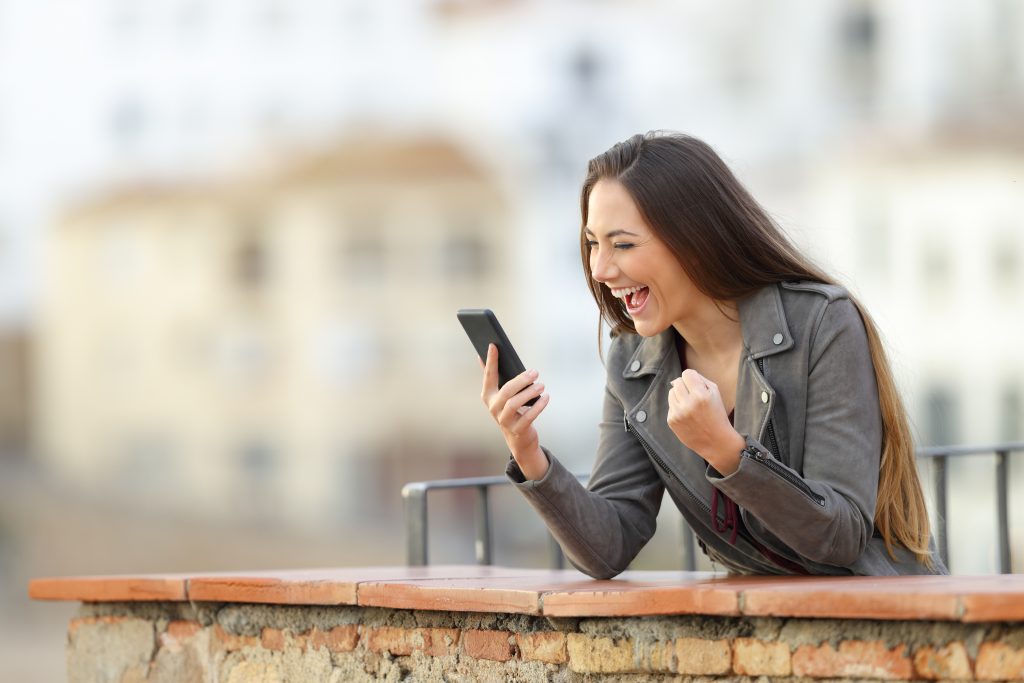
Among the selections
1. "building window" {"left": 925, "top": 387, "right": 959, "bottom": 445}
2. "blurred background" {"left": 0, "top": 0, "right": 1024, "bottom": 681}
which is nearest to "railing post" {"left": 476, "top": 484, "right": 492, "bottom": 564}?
"blurred background" {"left": 0, "top": 0, "right": 1024, "bottom": 681}

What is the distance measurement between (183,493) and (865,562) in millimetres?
47570

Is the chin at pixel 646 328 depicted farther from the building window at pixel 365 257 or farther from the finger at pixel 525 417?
the building window at pixel 365 257

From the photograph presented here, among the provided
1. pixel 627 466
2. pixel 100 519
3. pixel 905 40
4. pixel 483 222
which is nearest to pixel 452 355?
pixel 483 222

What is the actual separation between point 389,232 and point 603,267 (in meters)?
45.6

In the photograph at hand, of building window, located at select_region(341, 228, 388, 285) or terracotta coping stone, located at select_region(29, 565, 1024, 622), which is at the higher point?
building window, located at select_region(341, 228, 388, 285)

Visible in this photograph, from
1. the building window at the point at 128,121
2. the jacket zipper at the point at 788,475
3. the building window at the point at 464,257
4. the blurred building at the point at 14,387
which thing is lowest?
the jacket zipper at the point at 788,475

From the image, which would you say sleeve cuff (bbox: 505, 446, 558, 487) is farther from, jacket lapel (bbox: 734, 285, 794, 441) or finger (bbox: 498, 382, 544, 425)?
jacket lapel (bbox: 734, 285, 794, 441)

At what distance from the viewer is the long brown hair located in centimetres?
366

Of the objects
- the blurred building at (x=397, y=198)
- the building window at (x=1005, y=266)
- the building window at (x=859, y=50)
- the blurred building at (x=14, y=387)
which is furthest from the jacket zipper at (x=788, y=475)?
the blurred building at (x=14, y=387)

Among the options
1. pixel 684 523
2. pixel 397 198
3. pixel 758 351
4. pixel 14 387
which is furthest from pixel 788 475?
pixel 14 387

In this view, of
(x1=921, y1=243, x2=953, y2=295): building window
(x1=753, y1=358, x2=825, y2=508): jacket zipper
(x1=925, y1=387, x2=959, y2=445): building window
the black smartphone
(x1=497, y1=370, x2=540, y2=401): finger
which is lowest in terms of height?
(x1=753, y1=358, x2=825, y2=508): jacket zipper

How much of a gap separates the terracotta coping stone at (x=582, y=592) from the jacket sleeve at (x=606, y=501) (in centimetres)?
Answer: 7

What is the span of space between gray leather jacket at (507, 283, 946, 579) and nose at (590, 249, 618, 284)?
0.90ft

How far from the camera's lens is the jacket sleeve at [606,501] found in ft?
12.2
